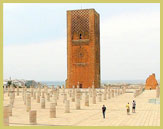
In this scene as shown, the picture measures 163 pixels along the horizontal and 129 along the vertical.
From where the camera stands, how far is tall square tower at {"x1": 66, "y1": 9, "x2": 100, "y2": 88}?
4991cm

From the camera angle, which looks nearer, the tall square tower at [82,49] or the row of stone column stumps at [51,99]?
the row of stone column stumps at [51,99]

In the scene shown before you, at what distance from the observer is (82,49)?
166 feet

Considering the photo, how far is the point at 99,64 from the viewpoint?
54531mm

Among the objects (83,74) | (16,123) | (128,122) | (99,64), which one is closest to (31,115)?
(16,123)

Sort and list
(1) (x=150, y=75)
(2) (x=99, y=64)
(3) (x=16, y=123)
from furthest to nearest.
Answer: (2) (x=99, y=64) → (1) (x=150, y=75) → (3) (x=16, y=123)

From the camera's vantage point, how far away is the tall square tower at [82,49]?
49.9 metres

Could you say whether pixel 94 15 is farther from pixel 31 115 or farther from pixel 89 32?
pixel 31 115

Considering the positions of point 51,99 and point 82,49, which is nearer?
point 51,99

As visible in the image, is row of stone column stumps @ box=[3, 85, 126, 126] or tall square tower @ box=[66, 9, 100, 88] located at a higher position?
tall square tower @ box=[66, 9, 100, 88]

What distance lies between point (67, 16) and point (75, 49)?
229 inches

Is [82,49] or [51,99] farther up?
[82,49]

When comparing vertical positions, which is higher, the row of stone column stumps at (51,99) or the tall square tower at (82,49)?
the tall square tower at (82,49)

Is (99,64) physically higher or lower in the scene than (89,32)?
lower

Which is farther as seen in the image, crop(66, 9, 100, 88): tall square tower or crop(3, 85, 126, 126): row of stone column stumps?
crop(66, 9, 100, 88): tall square tower
